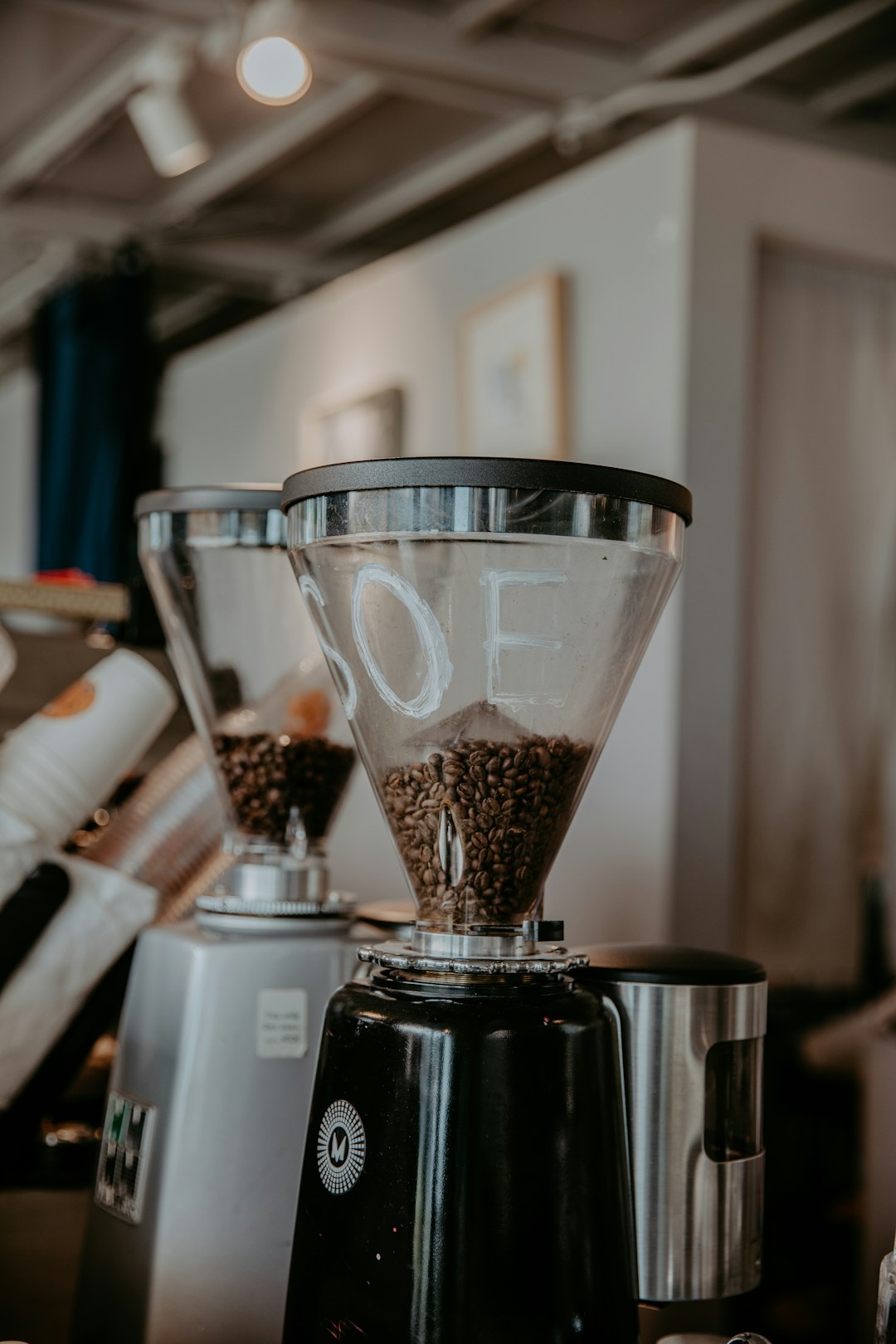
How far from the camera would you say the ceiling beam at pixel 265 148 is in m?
3.38

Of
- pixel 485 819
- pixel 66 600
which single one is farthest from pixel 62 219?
pixel 485 819

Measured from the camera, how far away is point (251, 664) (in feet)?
3.27

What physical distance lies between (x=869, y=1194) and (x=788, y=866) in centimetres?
58

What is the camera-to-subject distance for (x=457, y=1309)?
666mm

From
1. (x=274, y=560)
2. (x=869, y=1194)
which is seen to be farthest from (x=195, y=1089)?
(x=869, y=1194)

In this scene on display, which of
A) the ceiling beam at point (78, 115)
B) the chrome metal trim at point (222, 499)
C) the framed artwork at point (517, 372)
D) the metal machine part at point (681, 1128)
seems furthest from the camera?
the ceiling beam at point (78, 115)

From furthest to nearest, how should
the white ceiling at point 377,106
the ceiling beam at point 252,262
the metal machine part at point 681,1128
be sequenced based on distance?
the ceiling beam at point 252,262
the white ceiling at point 377,106
the metal machine part at point 681,1128

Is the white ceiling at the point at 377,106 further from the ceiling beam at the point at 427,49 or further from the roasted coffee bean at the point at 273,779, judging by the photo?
the roasted coffee bean at the point at 273,779

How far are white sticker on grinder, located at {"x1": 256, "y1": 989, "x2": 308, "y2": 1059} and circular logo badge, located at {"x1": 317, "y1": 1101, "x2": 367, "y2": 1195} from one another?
14cm

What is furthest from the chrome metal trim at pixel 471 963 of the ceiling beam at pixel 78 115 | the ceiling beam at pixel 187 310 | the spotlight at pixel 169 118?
the ceiling beam at pixel 187 310

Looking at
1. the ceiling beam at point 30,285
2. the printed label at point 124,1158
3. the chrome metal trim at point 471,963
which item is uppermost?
the ceiling beam at point 30,285

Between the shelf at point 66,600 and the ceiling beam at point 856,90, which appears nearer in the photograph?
the shelf at point 66,600

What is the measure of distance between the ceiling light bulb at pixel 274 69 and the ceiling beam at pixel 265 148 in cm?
61

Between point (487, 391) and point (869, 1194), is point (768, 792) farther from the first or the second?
point (487, 391)
